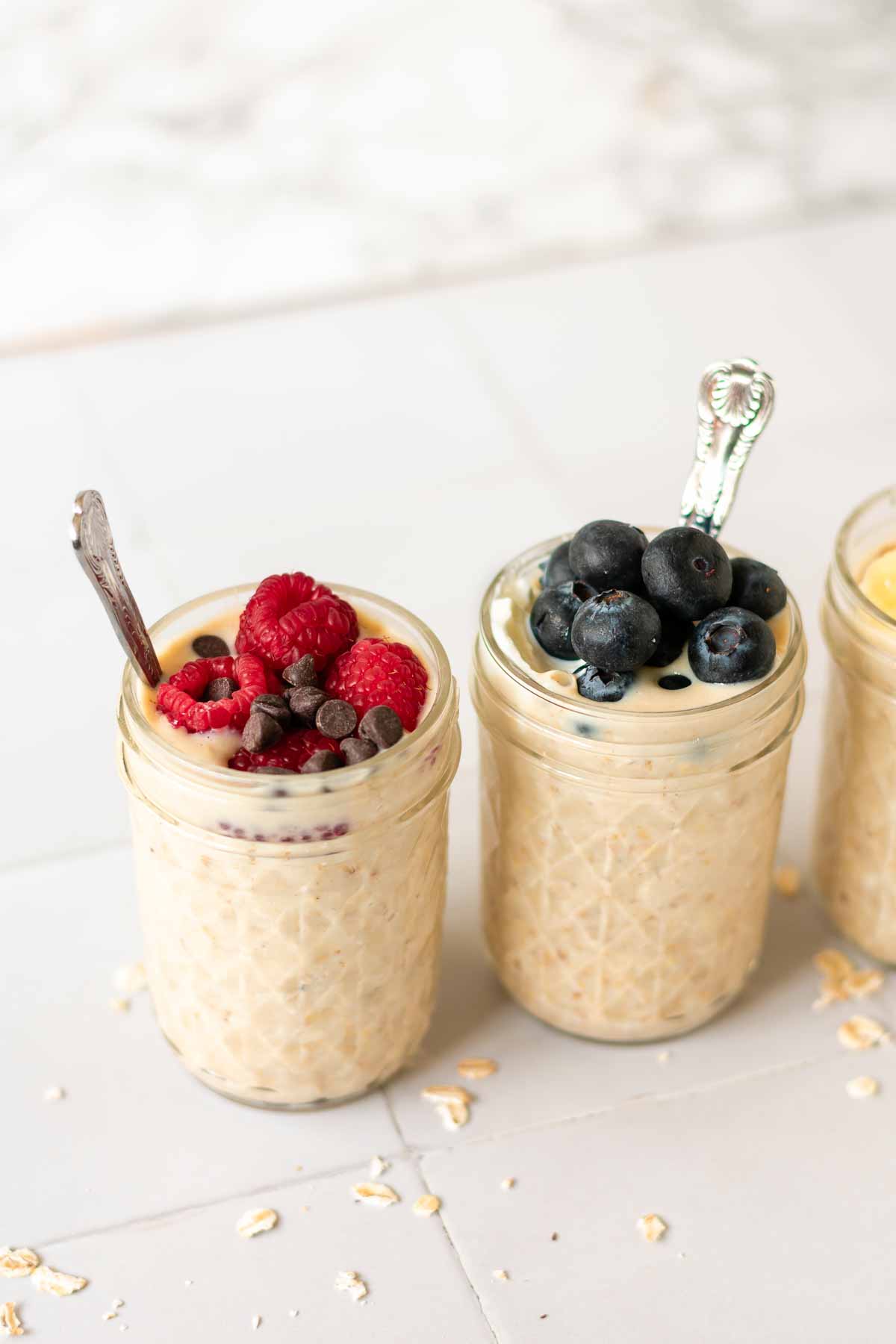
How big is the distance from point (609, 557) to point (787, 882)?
0.52 metres

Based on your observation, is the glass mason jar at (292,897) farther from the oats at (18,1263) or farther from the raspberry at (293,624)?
the oats at (18,1263)

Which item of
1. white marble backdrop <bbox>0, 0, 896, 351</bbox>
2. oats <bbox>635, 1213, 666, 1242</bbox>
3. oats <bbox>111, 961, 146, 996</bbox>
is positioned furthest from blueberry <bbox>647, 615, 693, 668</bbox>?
white marble backdrop <bbox>0, 0, 896, 351</bbox>

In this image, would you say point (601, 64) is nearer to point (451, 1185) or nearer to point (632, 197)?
point (632, 197)

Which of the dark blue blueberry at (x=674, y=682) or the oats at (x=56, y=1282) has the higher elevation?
the dark blue blueberry at (x=674, y=682)

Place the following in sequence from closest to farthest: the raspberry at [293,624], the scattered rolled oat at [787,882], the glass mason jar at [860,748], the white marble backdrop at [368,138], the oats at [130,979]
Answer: the raspberry at [293,624] < the glass mason jar at [860,748] < the oats at [130,979] < the scattered rolled oat at [787,882] < the white marble backdrop at [368,138]

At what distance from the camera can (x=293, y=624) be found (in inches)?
49.9

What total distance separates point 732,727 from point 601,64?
2.13 metres

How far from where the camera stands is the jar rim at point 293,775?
118cm

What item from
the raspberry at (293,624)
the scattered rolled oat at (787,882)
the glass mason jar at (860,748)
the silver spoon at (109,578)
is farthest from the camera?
the scattered rolled oat at (787,882)

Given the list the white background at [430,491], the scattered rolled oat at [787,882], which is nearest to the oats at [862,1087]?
the white background at [430,491]

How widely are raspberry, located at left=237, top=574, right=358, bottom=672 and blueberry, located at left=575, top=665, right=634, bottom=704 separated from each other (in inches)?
7.7

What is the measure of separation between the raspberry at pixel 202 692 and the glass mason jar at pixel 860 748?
0.51 meters

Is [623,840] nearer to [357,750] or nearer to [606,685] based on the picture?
[606,685]

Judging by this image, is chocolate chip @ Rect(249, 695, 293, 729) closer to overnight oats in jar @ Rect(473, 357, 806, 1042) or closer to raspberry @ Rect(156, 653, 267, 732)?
raspberry @ Rect(156, 653, 267, 732)
